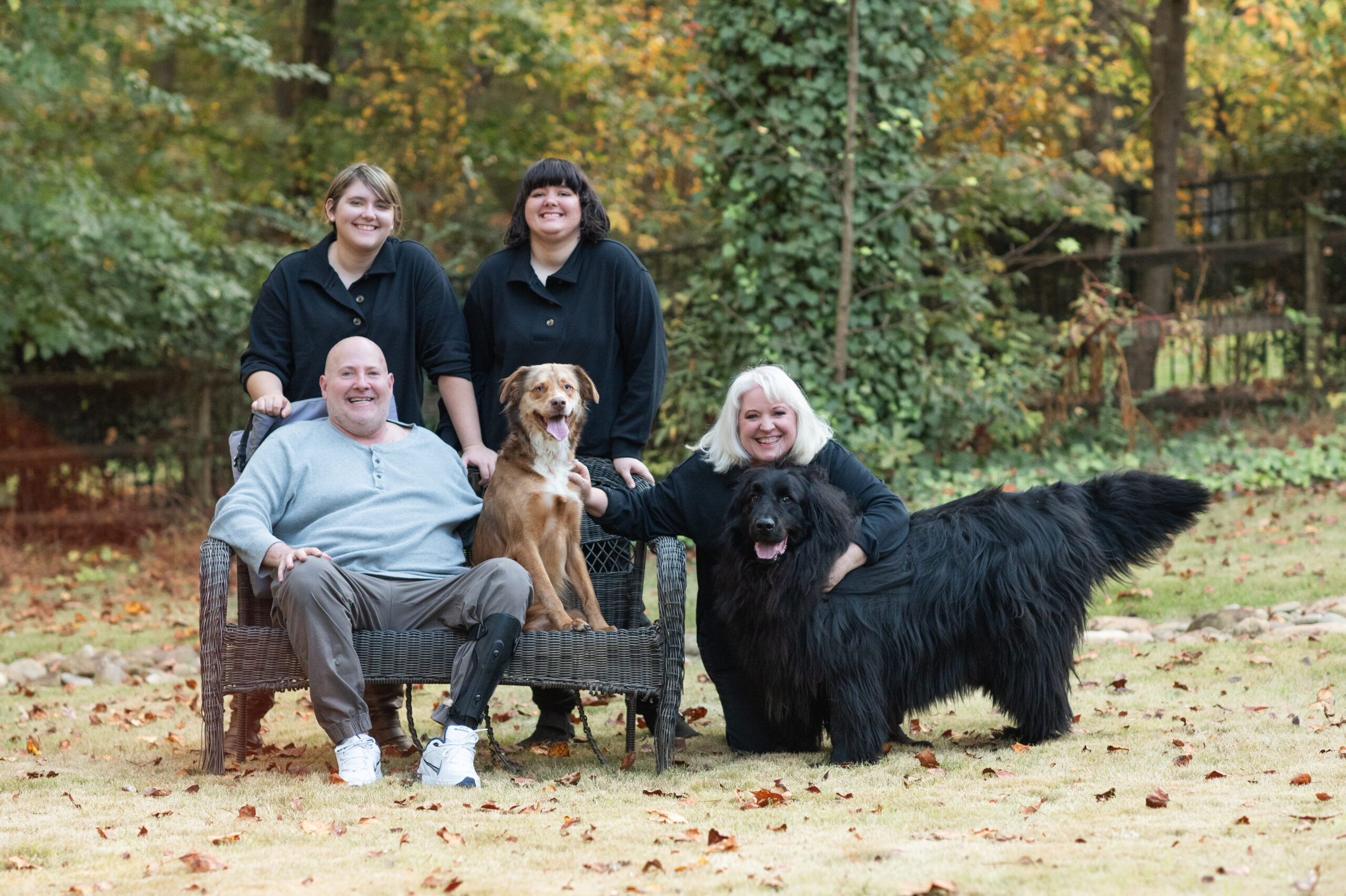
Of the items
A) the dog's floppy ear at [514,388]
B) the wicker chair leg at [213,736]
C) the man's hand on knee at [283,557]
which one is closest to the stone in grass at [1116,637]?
the dog's floppy ear at [514,388]

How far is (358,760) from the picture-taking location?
3408 millimetres

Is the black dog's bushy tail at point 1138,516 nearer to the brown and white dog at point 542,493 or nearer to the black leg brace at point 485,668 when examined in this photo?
the brown and white dog at point 542,493

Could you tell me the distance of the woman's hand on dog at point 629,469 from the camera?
4066 mm

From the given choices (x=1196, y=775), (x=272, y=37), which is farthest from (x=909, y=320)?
(x=272, y=37)

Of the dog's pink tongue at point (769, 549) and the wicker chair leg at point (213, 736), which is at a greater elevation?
the dog's pink tongue at point (769, 549)

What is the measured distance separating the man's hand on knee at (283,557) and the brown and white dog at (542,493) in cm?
55

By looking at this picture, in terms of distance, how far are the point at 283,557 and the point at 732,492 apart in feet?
4.23

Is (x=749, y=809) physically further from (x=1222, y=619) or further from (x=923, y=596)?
(x=1222, y=619)

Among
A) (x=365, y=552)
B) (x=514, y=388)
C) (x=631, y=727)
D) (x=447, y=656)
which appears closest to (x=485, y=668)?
(x=447, y=656)

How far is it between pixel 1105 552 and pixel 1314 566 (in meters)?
3.03

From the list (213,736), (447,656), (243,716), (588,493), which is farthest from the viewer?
(243,716)

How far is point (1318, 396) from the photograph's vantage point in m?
9.25

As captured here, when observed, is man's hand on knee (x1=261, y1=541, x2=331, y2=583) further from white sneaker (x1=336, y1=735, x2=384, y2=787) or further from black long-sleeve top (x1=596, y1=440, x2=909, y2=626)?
black long-sleeve top (x1=596, y1=440, x2=909, y2=626)

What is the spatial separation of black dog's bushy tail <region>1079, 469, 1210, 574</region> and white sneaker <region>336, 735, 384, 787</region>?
2.22 m
